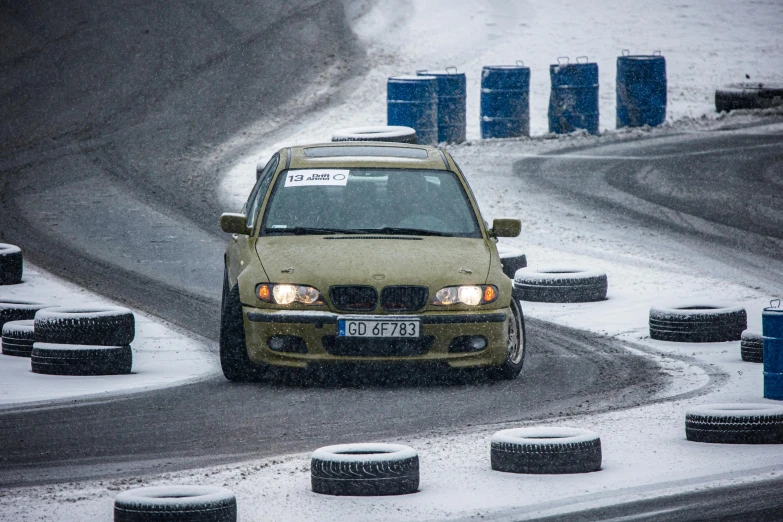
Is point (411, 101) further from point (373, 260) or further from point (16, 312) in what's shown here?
point (373, 260)

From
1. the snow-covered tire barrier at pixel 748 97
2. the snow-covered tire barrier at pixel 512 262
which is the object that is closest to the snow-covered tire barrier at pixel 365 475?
the snow-covered tire barrier at pixel 512 262

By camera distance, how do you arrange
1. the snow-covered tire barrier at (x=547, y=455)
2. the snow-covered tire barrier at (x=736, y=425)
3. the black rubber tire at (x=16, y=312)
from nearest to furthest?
the snow-covered tire barrier at (x=547, y=455), the snow-covered tire barrier at (x=736, y=425), the black rubber tire at (x=16, y=312)

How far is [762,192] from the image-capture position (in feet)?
61.5

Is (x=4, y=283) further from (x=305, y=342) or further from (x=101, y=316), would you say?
(x=305, y=342)

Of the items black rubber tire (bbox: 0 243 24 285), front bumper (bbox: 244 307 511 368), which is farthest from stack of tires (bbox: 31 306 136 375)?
black rubber tire (bbox: 0 243 24 285)

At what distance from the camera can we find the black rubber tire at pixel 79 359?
32.1ft

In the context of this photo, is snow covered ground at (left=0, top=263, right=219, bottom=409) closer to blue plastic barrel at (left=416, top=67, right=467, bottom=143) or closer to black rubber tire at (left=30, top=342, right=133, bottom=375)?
black rubber tire at (left=30, top=342, right=133, bottom=375)

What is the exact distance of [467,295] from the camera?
931 centimetres

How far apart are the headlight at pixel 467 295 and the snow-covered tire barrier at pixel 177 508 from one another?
3495 mm

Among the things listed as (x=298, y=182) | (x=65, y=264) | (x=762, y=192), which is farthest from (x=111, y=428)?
(x=762, y=192)

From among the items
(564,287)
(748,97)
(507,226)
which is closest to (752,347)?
(507,226)

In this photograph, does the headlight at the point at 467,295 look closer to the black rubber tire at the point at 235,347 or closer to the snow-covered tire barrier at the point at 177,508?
the black rubber tire at the point at 235,347

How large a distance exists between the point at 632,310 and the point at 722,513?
660 centimetres

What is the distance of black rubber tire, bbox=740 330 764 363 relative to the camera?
10.1 metres
